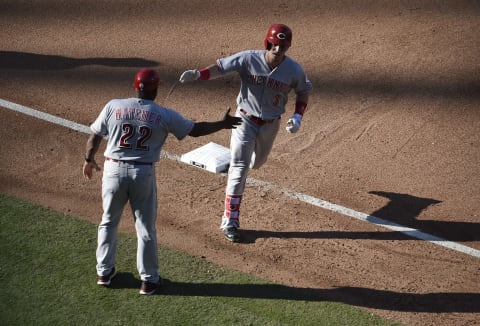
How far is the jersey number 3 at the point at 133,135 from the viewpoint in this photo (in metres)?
5.66

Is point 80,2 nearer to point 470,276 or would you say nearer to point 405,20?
point 405,20

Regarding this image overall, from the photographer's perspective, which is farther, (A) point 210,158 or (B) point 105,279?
(A) point 210,158

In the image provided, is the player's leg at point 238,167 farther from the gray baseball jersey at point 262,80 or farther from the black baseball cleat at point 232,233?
the gray baseball jersey at point 262,80

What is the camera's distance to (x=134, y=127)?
18.6ft

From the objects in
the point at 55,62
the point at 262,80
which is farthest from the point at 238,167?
the point at 55,62

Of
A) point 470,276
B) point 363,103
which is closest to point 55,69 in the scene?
point 363,103

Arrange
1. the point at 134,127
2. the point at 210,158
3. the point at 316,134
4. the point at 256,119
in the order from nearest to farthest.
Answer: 1. the point at 134,127
2. the point at 256,119
3. the point at 210,158
4. the point at 316,134

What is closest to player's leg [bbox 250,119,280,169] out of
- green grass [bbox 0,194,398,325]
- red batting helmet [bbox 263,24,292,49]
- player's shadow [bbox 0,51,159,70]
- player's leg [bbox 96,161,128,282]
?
red batting helmet [bbox 263,24,292,49]

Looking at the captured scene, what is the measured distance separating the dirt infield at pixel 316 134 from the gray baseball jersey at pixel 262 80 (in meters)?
1.16

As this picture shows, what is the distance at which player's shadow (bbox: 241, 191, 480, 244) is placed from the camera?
6973 mm

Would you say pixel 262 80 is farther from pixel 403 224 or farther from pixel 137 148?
pixel 403 224

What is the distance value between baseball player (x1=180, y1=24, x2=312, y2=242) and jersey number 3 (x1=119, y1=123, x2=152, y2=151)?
111 centimetres

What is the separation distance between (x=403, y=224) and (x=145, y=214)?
279 cm

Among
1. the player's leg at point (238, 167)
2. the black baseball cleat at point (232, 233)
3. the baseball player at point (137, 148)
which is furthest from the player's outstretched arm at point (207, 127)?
the black baseball cleat at point (232, 233)
